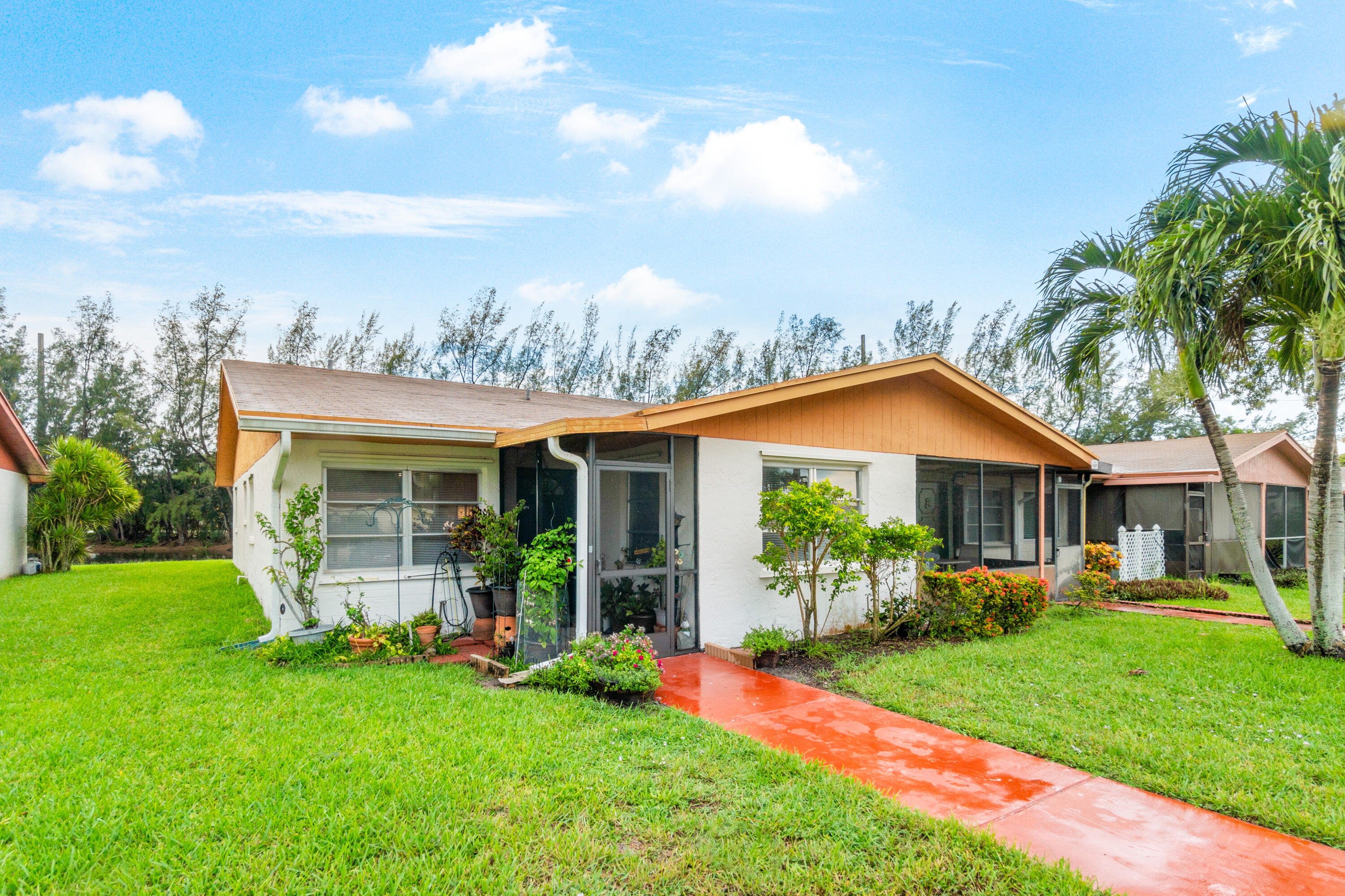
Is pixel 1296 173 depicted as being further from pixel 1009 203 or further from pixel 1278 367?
pixel 1009 203

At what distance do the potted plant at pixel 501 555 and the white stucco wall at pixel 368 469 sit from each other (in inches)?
34.7

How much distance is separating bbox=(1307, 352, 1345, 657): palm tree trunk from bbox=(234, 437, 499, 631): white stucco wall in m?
8.90

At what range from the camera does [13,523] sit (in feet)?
51.4

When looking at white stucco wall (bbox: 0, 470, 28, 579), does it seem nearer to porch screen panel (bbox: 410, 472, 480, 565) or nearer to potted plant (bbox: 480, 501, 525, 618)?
porch screen panel (bbox: 410, 472, 480, 565)

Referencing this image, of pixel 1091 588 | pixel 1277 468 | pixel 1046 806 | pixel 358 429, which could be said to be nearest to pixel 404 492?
pixel 358 429

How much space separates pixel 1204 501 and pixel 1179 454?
174 centimetres

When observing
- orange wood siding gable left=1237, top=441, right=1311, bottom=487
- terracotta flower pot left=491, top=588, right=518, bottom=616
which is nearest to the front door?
terracotta flower pot left=491, top=588, right=518, bottom=616

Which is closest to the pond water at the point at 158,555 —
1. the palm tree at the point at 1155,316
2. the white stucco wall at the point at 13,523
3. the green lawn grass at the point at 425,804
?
the white stucco wall at the point at 13,523

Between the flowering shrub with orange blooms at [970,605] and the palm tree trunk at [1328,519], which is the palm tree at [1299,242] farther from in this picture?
the flowering shrub with orange blooms at [970,605]

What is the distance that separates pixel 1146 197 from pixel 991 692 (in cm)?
601

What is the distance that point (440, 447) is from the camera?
7918 mm

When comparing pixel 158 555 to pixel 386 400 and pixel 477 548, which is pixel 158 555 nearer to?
pixel 386 400

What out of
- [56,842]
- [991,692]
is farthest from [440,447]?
[991,692]

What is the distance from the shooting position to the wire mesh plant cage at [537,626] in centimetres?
630
